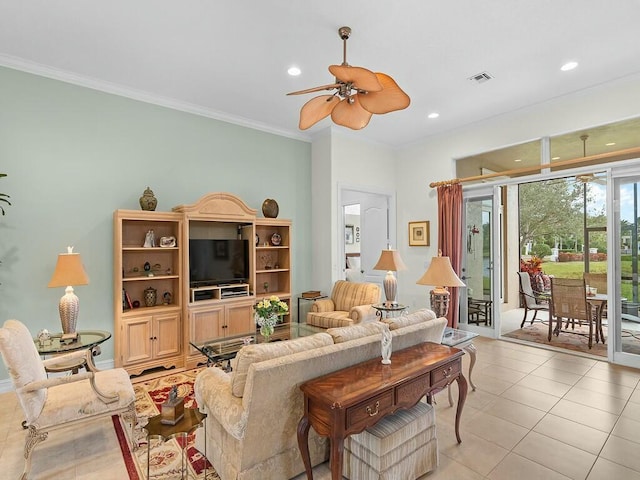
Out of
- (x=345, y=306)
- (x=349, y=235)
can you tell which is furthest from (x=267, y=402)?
(x=349, y=235)

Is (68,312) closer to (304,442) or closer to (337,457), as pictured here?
(304,442)

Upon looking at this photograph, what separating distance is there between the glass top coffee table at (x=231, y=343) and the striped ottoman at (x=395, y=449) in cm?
139

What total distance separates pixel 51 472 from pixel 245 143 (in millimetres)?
4287

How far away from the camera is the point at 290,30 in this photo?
299 centimetres

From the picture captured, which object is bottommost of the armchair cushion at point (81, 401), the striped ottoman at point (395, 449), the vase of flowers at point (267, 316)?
the striped ottoman at point (395, 449)

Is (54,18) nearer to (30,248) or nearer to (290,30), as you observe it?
(290,30)

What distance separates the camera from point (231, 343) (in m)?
Result: 3.34

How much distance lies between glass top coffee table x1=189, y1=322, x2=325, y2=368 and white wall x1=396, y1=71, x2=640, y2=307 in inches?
118

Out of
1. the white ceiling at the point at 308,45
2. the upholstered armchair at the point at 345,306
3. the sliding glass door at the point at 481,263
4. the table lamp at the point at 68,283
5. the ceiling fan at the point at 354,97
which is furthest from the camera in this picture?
the sliding glass door at the point at 481,263

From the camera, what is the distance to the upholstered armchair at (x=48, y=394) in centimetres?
208

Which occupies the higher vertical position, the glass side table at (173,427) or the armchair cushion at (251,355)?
the armchair cushion at (251,355)

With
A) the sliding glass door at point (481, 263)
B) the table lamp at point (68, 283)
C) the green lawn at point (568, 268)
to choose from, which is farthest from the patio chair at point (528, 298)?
the table lamp at point (68, 283)

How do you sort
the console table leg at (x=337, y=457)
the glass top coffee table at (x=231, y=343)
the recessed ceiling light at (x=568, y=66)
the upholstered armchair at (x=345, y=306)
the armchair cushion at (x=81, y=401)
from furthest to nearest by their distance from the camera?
1. the upholstered armchair at (x=345, y=306)
2. the recessed ceiling light at (x=568, y=66)
3. the glass top coffee table at (x=231, y=343)
4. the armchair cushion at (x=81, y=401)
5. the console table leg at (x=337, y=457)

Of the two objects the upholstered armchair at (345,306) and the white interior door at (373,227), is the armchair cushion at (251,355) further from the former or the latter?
the white interior door at (373,227)
